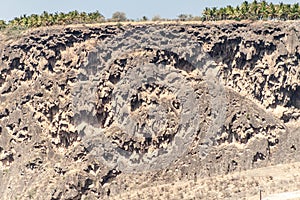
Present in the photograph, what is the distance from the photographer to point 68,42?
50156 mm

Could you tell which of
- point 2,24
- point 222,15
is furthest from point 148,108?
point 2,24

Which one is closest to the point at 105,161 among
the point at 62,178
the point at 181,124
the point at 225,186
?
the point at 62,178

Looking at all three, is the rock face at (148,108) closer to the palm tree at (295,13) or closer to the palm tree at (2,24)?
the palm tree at (295,13)

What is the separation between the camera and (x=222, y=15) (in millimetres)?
52781

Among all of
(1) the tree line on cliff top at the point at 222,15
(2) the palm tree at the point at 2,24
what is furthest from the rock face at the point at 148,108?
(2) the palm tree at the point at 2,24

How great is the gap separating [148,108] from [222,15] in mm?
13262

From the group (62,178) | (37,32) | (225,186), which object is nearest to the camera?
(225,186)

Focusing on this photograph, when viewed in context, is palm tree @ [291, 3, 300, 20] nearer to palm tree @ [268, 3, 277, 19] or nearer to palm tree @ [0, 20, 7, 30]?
palm tree @ [268, 3, 277, 19]

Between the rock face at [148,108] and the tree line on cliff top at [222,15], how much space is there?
2302 millimetres

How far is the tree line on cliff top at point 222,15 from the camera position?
2041 inches

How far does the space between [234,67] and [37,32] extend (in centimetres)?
2026

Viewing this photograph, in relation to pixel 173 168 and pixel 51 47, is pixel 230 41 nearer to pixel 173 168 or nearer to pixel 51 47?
pixel 173 168

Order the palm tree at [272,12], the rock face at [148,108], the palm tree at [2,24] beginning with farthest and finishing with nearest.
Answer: the palm tree at [2,24]
the palm tree at [272,12]
the rock face at [148,108]

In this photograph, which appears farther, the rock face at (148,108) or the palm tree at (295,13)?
the palm tree at (295,13)
